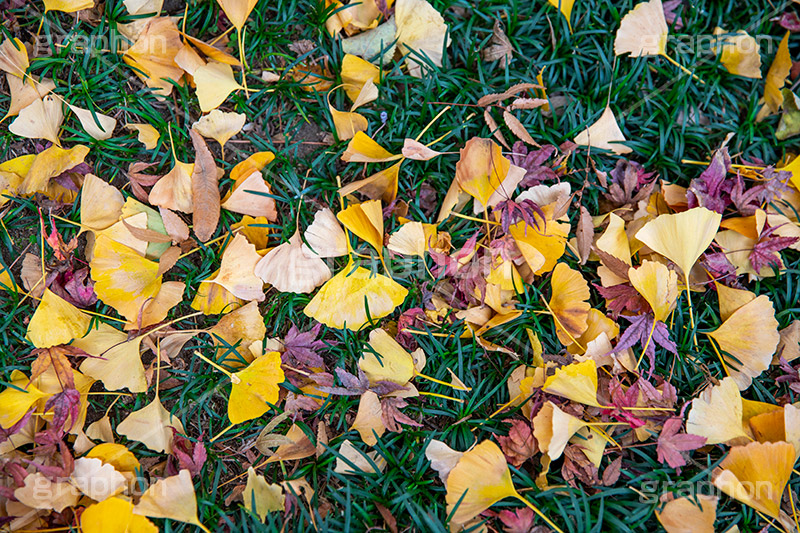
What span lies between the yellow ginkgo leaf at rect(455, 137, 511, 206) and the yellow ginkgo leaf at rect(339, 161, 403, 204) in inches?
6.5

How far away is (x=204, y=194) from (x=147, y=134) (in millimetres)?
251

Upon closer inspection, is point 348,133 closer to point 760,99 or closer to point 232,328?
point 232,328

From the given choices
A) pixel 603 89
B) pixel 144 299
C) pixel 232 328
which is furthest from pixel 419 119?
pixel 144 299

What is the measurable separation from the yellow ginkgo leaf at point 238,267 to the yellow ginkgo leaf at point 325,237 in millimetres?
139

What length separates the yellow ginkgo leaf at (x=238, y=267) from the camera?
1324mm

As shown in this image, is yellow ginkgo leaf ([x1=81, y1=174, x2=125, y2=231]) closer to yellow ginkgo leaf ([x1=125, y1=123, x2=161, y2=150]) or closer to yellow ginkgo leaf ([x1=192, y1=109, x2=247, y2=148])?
yellow ginkgo leaf ([x1=125, y1=123, x2=161, y2=150])

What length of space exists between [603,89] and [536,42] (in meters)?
0.23

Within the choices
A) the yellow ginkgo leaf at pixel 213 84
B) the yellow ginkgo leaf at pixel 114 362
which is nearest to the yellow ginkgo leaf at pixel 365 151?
the yellow ginkgo leaf at pixel 213 84

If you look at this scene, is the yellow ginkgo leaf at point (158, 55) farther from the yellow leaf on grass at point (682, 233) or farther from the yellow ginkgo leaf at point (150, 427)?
the yellow leaf on grass at point (682, 233)

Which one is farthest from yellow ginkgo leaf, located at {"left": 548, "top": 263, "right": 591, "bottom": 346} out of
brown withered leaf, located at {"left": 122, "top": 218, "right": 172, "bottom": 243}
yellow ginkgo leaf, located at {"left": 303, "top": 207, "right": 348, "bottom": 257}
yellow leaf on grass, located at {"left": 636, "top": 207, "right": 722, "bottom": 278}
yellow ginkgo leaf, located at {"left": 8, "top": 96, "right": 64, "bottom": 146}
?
yellow ginkgo leaf, located at {"left": 8, "top": 96, "right": 64, "bottom": 146}

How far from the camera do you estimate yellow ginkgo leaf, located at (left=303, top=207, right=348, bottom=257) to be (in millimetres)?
1323

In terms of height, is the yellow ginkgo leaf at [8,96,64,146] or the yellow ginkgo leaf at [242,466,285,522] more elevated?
the yellow ginkgo leaf at [8,96,64,146]

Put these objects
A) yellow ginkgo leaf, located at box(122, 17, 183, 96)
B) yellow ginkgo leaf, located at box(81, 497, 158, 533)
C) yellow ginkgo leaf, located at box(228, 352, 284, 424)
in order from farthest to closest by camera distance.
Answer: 1. yellow ginkgo leaf, located at box(122, 17, 183, 96)
2. yellow ginkgo leaf, located at box(228, 352, 284, 424)
3. yellow ginkgo leaf, located at box(81, 497, 158, 533)

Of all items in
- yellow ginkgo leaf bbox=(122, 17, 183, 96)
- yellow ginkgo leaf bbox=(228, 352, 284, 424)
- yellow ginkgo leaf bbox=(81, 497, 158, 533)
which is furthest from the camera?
yellow ginkgo leaf bbox=(122, 17, 183, 96)
